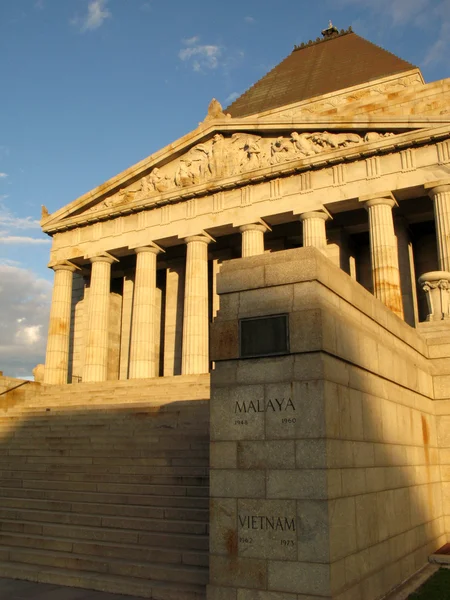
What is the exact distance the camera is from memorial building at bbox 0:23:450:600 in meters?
8.50

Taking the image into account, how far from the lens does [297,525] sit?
8.16 metres

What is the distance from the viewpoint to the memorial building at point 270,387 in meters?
8.50

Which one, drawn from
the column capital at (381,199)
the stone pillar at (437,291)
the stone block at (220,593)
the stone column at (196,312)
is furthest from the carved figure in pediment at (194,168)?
the stone block at (220,593)

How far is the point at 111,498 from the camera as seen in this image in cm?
1330

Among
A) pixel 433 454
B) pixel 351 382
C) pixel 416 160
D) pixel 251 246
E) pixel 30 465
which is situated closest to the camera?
pixel 351 382

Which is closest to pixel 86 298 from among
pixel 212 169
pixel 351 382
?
pixel 212 169

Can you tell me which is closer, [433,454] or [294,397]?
[294,397]

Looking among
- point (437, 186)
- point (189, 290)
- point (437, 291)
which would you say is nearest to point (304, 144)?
point (437, 186)

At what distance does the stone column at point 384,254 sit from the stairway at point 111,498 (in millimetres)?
9394

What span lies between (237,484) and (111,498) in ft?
18.1

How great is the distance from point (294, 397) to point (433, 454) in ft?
21.8

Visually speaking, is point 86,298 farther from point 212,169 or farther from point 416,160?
point 416,160

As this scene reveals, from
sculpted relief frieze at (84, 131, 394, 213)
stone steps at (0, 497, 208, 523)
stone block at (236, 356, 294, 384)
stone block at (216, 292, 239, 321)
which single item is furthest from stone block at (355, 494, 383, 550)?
sculpted relief frieze at (84, 131, 394, 213)

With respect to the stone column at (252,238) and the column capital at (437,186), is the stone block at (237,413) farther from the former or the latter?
the stone column at (252,238)
